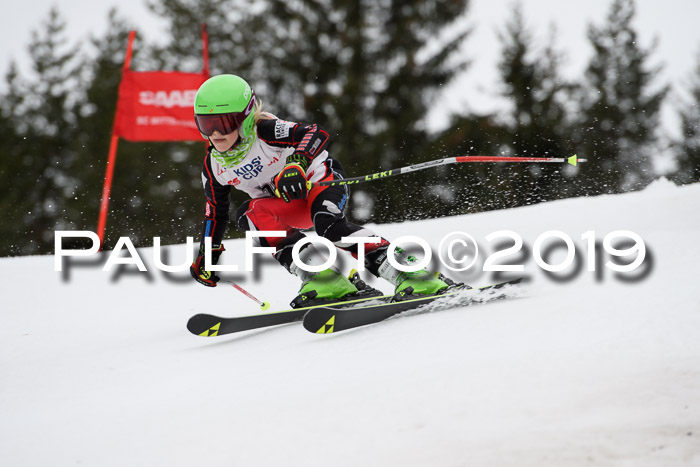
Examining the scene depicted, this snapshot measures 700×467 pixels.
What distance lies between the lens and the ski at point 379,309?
3.15 metres

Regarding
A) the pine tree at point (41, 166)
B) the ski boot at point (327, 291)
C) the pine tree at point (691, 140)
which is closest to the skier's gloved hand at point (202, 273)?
the ski boot at point (327, 291)

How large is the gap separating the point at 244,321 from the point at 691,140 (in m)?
22.2

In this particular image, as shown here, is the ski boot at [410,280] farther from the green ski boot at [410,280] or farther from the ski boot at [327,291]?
the ski boot at [327,291]

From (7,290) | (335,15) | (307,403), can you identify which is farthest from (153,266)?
(335,15)

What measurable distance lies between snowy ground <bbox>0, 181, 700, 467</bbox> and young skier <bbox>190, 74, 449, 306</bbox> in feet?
1.47

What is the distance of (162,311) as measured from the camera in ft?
16.5

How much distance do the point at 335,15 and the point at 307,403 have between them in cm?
1507

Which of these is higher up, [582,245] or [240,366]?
[582,245]

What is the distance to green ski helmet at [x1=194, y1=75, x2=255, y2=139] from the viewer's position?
10.8 feet

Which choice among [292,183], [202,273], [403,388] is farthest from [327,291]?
[403,388]

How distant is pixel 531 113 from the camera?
17797 mm

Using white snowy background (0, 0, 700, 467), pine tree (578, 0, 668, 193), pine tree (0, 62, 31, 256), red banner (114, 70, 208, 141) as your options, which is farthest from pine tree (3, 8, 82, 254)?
white snowy background (0, 0, 700, 467)

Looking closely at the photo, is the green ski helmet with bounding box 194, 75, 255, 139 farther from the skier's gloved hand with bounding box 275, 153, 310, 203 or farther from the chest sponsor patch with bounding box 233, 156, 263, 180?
the skier's gloved hand with bounding box 275, 153, 310, 203

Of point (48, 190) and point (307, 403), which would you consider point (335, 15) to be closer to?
point (48, 190)
